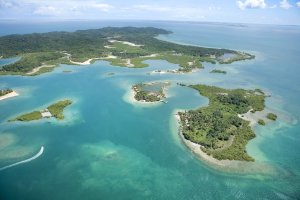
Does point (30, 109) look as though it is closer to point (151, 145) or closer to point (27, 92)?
point (27, 92)

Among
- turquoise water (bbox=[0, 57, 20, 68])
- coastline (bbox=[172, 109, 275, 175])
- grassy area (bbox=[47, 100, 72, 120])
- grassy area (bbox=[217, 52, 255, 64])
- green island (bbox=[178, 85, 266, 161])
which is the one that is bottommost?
grassy area (bbox=[217, 52, 255, 64])

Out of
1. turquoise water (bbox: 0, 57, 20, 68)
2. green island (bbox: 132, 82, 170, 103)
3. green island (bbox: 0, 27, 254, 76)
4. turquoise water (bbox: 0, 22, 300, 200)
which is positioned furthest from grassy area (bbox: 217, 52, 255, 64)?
turquoise water (bbox: 0, 57, 20, 68)

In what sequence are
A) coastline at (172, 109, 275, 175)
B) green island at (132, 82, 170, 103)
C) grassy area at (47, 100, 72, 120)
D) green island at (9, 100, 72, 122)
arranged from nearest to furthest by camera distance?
1. coastline at (172, 109, 275, 175)
2. green island at (9, 100, 72, 122)
3. grassy area at (47, 100, 72, 120)
4. green island at (132, 82, 170, 103)

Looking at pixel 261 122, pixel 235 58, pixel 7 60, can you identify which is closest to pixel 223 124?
pixel 261 122

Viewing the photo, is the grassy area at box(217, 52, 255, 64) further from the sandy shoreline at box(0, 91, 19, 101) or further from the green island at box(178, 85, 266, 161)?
the sandy shoreline at box(0, 91, 19, 101)

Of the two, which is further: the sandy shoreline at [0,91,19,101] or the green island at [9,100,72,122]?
the sandy shoreline at [0,91,19,101]

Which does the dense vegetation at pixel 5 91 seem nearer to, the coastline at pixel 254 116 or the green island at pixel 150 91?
the green island at pixel 150 91

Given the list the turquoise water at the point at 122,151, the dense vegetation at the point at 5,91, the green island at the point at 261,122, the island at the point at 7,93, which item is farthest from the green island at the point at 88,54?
the green island at the point at 261,122
